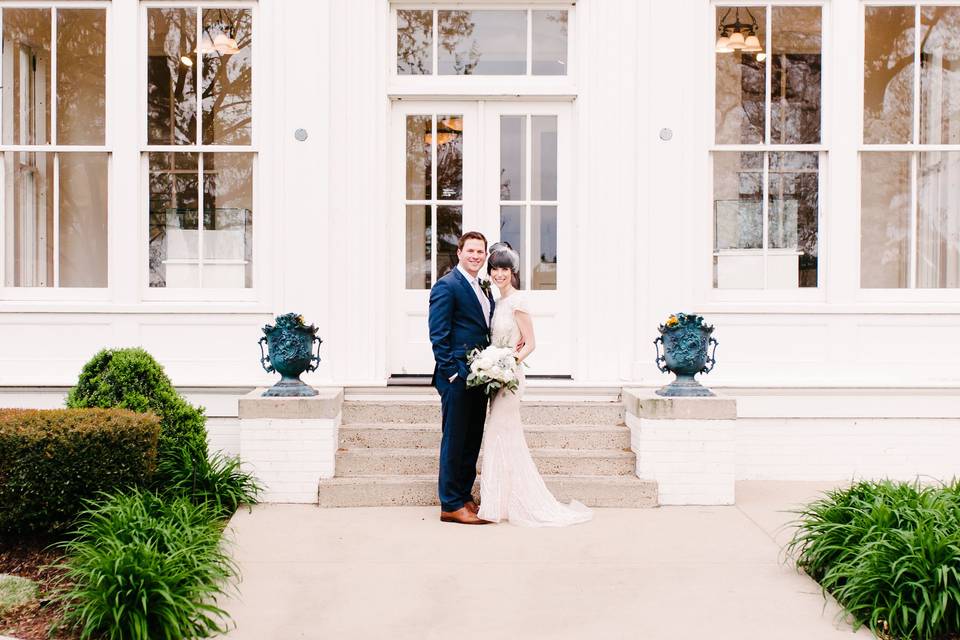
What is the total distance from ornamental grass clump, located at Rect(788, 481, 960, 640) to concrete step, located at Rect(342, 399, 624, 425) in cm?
237

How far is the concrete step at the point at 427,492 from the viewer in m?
6.59

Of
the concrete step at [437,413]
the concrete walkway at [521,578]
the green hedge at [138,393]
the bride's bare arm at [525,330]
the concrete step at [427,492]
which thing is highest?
the bride's bare arm at [525,330]

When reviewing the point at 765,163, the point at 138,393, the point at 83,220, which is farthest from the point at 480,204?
the point at 83,220

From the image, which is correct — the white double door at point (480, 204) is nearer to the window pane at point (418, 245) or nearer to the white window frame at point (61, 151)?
the window pane at point (418, 245)

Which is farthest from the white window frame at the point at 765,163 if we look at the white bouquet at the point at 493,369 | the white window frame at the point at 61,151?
the white window frame at the point at 61,151

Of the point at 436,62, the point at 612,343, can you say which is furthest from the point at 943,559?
the point at 436,62

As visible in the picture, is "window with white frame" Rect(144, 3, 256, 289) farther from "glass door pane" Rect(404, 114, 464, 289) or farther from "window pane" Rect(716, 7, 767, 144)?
"window pane" Rect(716, 7, 767, 144)

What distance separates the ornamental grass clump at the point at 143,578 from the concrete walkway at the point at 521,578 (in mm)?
222

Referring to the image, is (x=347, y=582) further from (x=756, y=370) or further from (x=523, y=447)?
(x=756, y=370)

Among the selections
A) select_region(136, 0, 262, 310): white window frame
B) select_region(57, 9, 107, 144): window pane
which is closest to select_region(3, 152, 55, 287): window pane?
select_region(57, 9, 107, 144): window pane

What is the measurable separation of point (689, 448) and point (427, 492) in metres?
2.08

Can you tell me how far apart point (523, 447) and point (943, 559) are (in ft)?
9.28

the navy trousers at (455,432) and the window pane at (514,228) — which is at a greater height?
the window pane at (514,228)

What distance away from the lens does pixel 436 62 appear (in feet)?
26.9
